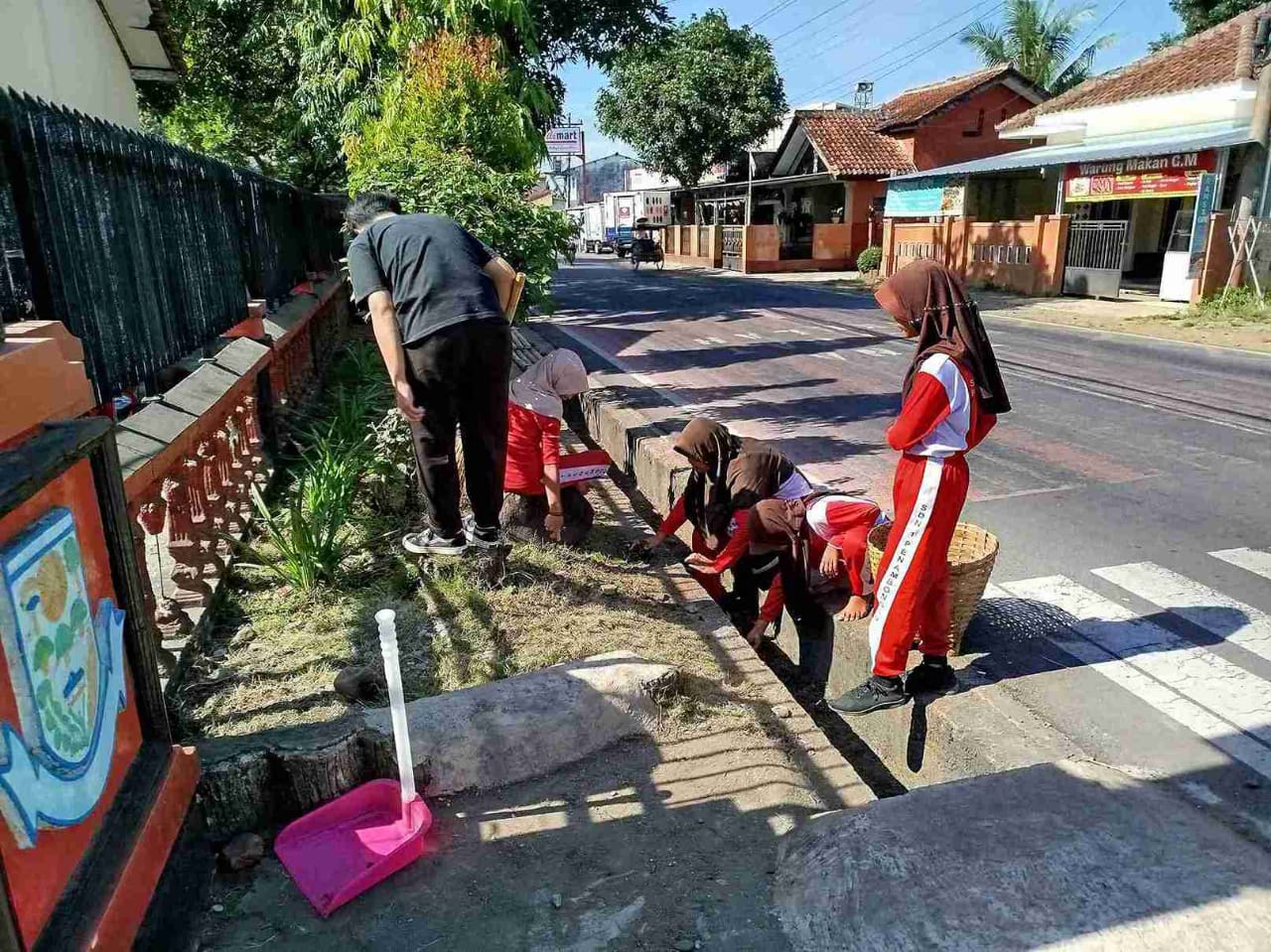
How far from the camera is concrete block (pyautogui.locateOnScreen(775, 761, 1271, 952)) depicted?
226cm

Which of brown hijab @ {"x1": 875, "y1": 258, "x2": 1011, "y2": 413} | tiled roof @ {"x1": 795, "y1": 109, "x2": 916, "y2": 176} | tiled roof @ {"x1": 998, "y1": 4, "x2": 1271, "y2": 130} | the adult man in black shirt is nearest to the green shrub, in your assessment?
tiled roof @ {"x1": 998, "y1": 4, "x2": 1271, "y2": 130}

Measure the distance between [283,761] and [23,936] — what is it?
1.04 m

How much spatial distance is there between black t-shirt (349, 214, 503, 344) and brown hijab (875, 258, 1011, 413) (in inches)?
65.6

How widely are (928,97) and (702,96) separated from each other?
8.39 m

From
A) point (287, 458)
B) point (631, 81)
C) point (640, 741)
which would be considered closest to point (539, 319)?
point (287, 458)

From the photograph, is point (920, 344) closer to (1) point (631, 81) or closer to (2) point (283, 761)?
(2) point (283, 761)

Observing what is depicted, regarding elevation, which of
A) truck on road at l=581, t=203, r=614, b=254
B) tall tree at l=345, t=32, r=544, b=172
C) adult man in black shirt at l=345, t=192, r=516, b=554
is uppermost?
tall tree at l=345, t=32, r=544, b=172

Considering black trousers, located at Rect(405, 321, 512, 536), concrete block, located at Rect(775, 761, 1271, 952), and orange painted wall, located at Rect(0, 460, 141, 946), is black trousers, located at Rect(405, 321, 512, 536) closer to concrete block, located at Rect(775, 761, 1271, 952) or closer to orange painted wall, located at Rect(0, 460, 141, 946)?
orange painted wall, located at Rect(0, 460, 141, 946)

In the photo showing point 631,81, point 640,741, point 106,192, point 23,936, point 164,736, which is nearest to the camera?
point 23,936

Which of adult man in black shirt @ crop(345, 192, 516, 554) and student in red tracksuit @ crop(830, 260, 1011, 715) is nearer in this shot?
student in red tracksuit @ crop(830, 260, 1011, 715)

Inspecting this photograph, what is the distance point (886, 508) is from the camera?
5973mm

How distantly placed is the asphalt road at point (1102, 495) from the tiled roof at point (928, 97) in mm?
16317

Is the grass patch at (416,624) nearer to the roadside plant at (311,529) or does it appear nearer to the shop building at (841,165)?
the roadside plant at (311,529)

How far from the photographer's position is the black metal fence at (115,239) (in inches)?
125
